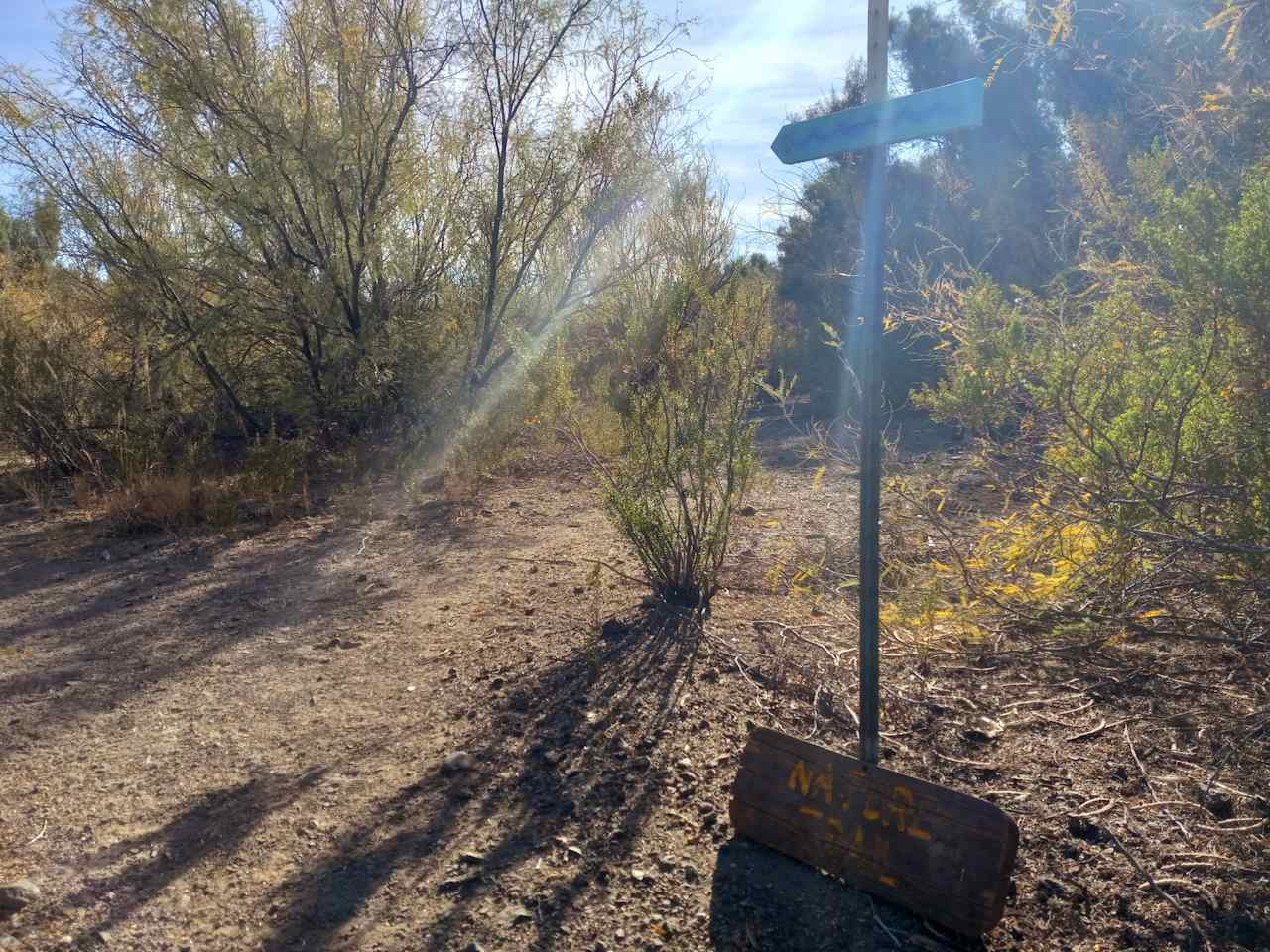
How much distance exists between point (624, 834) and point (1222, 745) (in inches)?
78.0

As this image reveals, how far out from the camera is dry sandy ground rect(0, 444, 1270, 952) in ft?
8.60

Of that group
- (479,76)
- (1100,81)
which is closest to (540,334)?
(479,76)

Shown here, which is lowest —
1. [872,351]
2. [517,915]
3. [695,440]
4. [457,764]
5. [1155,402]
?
[517,915]

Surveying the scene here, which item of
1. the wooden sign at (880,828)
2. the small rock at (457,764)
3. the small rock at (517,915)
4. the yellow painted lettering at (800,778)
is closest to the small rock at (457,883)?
the small rock at (517,915)

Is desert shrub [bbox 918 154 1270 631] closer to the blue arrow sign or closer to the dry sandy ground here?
the dry sandy ground

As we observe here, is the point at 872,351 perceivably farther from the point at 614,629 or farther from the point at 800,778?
the point at 614,629

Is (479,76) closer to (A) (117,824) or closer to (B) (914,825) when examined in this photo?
(A) (117,824)

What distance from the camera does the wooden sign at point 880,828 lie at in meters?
2.42

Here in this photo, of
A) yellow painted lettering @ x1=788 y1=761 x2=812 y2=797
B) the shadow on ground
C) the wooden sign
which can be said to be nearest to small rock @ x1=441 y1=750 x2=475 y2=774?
the shadow on ground

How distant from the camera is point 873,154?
2574 millimetres

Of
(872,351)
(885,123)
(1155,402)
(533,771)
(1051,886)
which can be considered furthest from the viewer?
(533,771)

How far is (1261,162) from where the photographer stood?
3441mm

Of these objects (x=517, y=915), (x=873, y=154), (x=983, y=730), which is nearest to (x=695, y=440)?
(x=983, y=730)

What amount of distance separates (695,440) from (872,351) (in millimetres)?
2225
